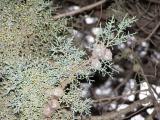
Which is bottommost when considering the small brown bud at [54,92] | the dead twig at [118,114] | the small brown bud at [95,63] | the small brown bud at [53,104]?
the dead twig at [118,114]

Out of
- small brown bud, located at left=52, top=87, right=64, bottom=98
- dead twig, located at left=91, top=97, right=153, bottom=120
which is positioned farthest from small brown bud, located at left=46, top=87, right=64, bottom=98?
dead twig, located at left=91, top=97, right=153, bottom=120

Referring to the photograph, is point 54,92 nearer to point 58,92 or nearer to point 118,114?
point 58,92

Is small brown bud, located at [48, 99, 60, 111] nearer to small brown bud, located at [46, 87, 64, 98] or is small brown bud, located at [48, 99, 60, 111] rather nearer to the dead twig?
small brown bud, located at [46, 87, 64, 98]

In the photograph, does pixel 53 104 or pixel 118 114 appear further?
pixel 118 114

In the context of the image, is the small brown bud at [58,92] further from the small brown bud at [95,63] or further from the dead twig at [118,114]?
the dead twig at [118,114]

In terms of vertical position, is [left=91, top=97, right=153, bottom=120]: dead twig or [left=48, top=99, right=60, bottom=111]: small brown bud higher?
[left=48, top=99, right=60, bottom=111]: small brown bud

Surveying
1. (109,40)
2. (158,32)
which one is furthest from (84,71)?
(158,32)

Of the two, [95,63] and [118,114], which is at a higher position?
[95,63]

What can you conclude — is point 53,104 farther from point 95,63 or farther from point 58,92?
point 95,63

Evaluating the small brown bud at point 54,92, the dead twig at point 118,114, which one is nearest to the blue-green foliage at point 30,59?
the small brown bud at point 54,92

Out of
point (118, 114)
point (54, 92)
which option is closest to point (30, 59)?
point (54, 92)

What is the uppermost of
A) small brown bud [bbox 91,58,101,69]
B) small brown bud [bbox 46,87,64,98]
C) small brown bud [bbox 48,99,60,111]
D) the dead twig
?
small brown bud [bbox 91,58,101,69]

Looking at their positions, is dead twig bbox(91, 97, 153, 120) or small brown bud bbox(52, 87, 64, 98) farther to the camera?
dead twig bbox(91, 97, 153, 120)
